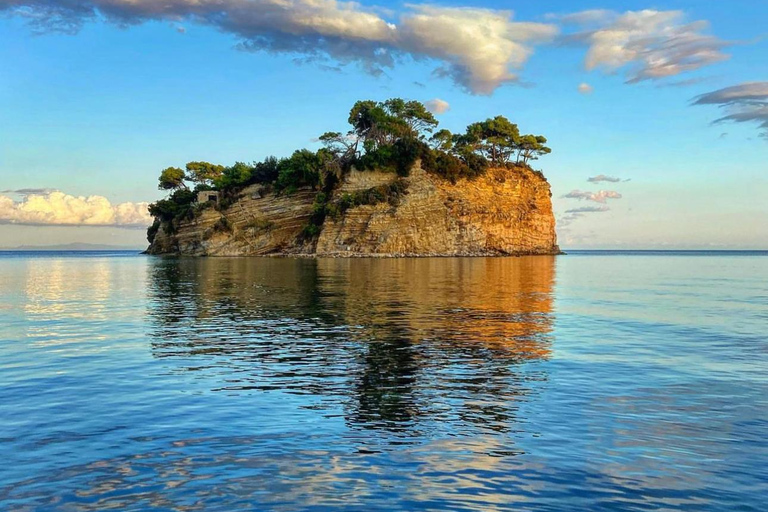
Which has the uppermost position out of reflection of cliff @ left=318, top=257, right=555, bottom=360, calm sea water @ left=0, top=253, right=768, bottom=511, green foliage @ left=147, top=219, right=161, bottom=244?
green foliage @ left=147, top=219, right=161, bottom=244

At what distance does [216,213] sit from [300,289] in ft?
262

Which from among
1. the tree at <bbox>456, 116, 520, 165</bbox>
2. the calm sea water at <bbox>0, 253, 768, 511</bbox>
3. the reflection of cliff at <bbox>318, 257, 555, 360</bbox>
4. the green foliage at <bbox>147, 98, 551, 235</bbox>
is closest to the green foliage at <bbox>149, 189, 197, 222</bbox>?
the green foliage at <bbox>147, 98, 551, 235</bbox>

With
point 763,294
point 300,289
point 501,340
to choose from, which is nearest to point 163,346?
point 501,340

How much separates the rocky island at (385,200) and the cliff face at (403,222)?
0.59 feet

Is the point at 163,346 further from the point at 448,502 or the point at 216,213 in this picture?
the point at 216,213

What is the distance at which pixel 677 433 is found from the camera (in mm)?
9578

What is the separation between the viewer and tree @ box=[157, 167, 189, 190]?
130375mm

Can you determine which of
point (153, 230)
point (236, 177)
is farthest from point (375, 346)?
point (153, 230)

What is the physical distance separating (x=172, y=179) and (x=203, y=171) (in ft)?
22.7

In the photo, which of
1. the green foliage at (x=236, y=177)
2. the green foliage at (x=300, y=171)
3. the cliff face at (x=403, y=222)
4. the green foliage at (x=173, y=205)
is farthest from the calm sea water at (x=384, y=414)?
the green foliage at (x=173, y=205)

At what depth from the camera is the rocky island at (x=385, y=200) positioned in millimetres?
98562

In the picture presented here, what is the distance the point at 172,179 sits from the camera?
429ft

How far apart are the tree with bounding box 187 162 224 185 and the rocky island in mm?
13395

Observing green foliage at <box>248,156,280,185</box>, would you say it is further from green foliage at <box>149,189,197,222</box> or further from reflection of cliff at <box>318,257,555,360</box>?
reflection of cliff at <box>318,257,555,360</box>
